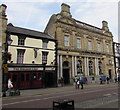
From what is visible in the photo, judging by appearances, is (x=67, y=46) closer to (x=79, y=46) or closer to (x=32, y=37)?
(x=79, y=46)

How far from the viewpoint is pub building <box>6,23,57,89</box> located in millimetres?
19578

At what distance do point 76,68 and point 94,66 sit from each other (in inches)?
224

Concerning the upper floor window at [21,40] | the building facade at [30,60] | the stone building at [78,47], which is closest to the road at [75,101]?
the building facade at [30,60]

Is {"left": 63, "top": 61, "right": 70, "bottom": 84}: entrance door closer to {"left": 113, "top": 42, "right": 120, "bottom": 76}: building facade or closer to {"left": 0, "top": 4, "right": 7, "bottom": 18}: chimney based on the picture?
{"left": 0, "top": 4, "right": 7, "bottom": 18}: chimney

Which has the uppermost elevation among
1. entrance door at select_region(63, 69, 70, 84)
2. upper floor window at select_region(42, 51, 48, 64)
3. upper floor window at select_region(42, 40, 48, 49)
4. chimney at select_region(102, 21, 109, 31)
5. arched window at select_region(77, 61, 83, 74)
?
chimney at select_region(102, 21, 109, 31)

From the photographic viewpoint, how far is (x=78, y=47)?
28.1 metres

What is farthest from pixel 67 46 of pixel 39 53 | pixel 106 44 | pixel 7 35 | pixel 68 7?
pixel 106 44

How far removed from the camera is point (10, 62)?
1919 cm

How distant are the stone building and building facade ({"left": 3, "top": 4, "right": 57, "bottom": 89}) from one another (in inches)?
71.6

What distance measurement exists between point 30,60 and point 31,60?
0.16 metres

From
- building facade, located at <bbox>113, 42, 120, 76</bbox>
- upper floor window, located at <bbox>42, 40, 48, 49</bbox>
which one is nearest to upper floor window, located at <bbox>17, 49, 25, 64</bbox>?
upper floor window, located at <bbox>42, 40, 48, 49</bbox>

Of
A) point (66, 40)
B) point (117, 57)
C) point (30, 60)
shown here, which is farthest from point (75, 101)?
point (117, 57)

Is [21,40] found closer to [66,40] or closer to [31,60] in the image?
[31,60]

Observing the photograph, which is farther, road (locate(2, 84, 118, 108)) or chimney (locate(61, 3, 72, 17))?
chimney (locate(61, 3, 72, 17))
